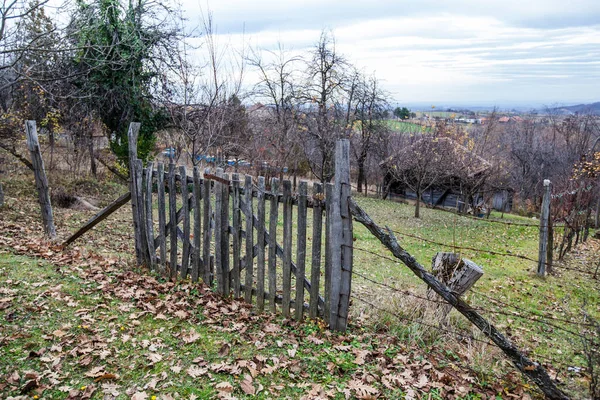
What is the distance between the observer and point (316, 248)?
4367 mm

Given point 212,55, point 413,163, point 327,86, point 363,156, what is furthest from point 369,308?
point 363,156

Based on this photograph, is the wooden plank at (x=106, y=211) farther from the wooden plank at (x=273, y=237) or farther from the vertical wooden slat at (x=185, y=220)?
the wooden plank at (x=273, y=237)

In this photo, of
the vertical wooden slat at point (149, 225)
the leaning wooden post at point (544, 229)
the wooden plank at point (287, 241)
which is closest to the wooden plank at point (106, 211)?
the vertical wooden slat at point (149, 225)

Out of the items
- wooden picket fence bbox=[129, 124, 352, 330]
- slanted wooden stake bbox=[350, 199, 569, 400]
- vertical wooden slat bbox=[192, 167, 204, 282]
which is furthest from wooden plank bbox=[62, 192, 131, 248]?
slanted wooden stake bbox=[350, 199, 569, 400]

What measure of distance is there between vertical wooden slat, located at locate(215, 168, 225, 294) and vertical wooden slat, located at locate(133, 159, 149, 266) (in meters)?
1.50

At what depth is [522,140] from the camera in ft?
144

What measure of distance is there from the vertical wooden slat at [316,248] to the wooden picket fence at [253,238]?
0.01m

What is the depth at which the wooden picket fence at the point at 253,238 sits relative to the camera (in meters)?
4.27

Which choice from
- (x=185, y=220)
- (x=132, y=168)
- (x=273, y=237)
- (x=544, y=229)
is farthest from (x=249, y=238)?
(x=544, y=229)

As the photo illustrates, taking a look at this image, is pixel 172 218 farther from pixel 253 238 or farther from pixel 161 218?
pixel 253 238

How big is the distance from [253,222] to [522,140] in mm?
46444

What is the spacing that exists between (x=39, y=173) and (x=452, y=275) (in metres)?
7.03

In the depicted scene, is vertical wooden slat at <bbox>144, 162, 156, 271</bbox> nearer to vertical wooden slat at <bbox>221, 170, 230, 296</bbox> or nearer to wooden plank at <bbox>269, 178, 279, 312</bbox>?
vertical wooden slat at <bbox>221, 170, 230, 296</bbox>

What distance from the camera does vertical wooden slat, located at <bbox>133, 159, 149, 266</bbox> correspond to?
5859 millimetres
